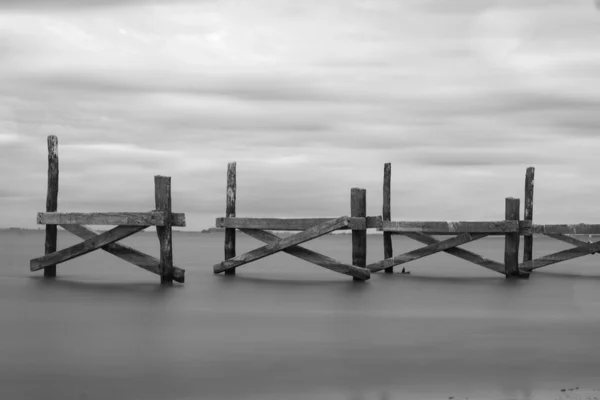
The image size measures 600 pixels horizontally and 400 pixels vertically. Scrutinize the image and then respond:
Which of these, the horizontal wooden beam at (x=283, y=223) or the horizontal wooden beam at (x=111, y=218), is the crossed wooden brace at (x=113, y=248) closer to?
the horizontal wooden beam at (x=111, y=218)

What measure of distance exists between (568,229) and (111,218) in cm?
1409

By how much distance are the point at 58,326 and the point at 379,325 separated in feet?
18.6

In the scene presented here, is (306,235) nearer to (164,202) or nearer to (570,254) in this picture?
(164,202)

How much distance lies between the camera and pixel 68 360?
38.6 feet

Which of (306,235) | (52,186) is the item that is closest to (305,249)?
(306,235)

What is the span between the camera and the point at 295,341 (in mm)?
14008

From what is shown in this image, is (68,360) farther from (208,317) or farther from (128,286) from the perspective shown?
(128,286)

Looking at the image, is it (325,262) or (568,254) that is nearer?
(325,262)

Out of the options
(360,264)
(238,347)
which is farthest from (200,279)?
(238,347)

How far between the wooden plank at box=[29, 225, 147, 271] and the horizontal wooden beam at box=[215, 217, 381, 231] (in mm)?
3517

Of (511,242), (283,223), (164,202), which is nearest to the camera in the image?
(164,202)

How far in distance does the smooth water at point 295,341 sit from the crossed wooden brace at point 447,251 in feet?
3.56

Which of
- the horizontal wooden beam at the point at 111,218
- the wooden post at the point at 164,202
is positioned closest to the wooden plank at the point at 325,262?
the wooden post at the point at 164,202

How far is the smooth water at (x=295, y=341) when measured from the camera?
10.1m
